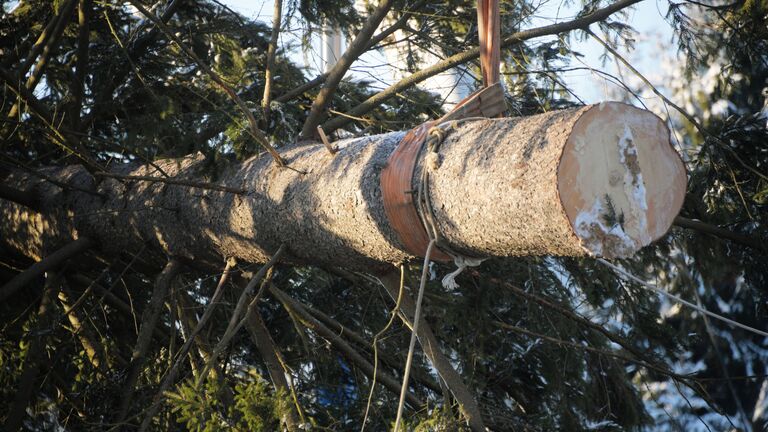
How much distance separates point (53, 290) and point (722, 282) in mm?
3058

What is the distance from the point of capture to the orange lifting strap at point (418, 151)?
1944 millimetres

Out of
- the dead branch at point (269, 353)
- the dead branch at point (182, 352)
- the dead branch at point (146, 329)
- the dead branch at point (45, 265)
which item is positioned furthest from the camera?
the dead branch at point (45, 265)

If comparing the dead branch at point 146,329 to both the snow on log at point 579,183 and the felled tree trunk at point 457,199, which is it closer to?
the felled tree trunk at point 457,199

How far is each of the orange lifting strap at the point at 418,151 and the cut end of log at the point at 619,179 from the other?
0.47 meters

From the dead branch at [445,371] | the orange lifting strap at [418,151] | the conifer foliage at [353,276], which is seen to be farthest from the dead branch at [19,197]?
the orange lifting strap at [418,151]

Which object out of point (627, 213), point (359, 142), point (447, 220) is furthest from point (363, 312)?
point (627, 213)

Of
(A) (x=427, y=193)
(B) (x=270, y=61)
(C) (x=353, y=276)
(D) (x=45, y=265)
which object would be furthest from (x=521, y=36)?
(D) (x=45, y=265)

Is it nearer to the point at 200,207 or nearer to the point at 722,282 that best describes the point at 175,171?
the point at 200,207

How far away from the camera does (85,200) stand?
331cm

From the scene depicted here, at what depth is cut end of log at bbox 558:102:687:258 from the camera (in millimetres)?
1570

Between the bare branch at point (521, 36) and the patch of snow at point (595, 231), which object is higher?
the bare branch at point (521, 36)

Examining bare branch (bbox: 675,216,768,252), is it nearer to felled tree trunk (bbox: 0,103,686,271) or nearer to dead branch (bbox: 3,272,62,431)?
felled tree trunk (bbox: 0,103,686,271)

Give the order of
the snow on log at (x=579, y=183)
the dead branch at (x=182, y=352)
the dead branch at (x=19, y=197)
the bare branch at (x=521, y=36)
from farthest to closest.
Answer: the dead branch at (x=19, y=197) → the bare branch at (x=521, y=36) → the dead branch at (x=182, y=352) → the snow on log at (x=579, y=183)

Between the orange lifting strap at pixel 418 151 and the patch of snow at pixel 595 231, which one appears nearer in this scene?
the patch of snow at pixel 595 231
